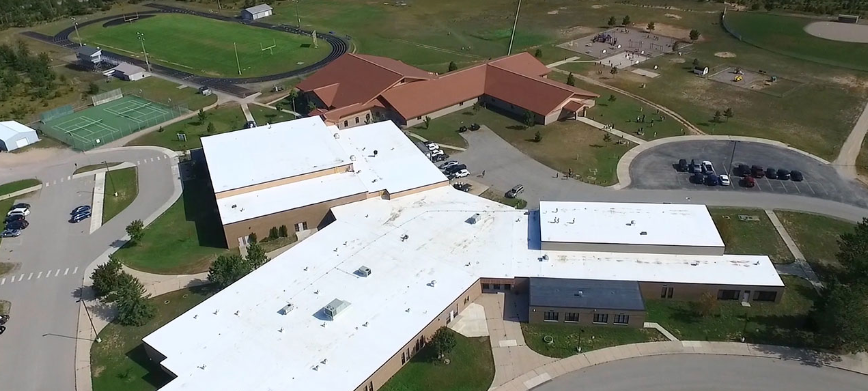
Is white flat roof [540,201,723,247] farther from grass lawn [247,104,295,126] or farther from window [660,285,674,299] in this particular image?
grass lawn [247,104,295,126]

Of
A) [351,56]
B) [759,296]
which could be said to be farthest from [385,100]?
[759,296]

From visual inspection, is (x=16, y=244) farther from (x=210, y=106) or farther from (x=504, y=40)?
(x=504, y=40)

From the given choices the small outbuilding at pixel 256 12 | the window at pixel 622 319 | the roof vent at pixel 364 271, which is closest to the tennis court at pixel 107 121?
the small outbuilding at pixel 256 12

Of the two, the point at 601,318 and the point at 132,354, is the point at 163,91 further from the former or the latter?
the point at 601,318

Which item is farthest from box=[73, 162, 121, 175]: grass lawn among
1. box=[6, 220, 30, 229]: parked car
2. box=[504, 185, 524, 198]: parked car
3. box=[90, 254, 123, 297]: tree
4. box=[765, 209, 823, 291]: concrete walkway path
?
box=[765, 209, 823, 291]: concrete walkway path

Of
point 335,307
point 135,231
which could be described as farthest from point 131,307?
point 335,307
